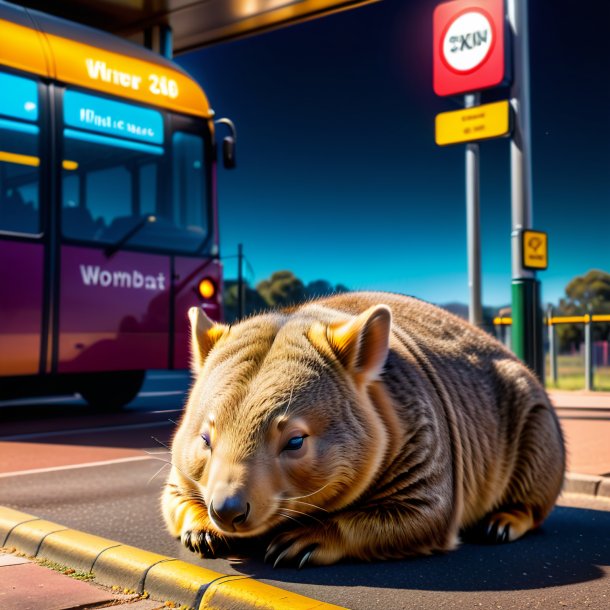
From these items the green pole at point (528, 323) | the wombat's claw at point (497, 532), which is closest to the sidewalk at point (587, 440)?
the green pole at point (528, 323)

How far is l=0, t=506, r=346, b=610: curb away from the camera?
3.14 metres

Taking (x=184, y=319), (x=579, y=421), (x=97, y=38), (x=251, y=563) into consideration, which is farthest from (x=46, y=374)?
(x=251, y=563)

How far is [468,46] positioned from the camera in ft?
30.0

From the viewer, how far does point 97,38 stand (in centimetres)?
1077

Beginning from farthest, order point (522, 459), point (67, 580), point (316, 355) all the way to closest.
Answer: point (522, 459) → point (67, 580) → point (316, 355)

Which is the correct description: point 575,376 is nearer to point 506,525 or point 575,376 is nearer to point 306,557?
point 506,525

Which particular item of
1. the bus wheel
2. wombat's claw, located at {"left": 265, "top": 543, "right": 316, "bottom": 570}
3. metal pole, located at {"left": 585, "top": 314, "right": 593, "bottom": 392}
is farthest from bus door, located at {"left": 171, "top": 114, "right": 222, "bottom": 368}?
wombat's claw, located at {"left": 265, "top": 543, "right": 316, "bottom": 570}

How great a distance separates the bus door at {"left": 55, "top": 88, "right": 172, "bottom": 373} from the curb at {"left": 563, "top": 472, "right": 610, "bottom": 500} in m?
6.06

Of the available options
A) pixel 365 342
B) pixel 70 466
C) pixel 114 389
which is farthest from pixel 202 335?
pixel 114 389

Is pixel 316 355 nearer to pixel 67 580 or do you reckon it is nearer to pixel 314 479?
pixel 314 479

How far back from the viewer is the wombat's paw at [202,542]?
349cm

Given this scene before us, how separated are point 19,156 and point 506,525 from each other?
7.46 metres

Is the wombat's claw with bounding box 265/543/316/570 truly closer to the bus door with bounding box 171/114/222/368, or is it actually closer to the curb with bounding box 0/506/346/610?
the curb with bounding box 0/506/346/610

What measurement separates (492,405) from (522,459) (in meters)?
0.27
